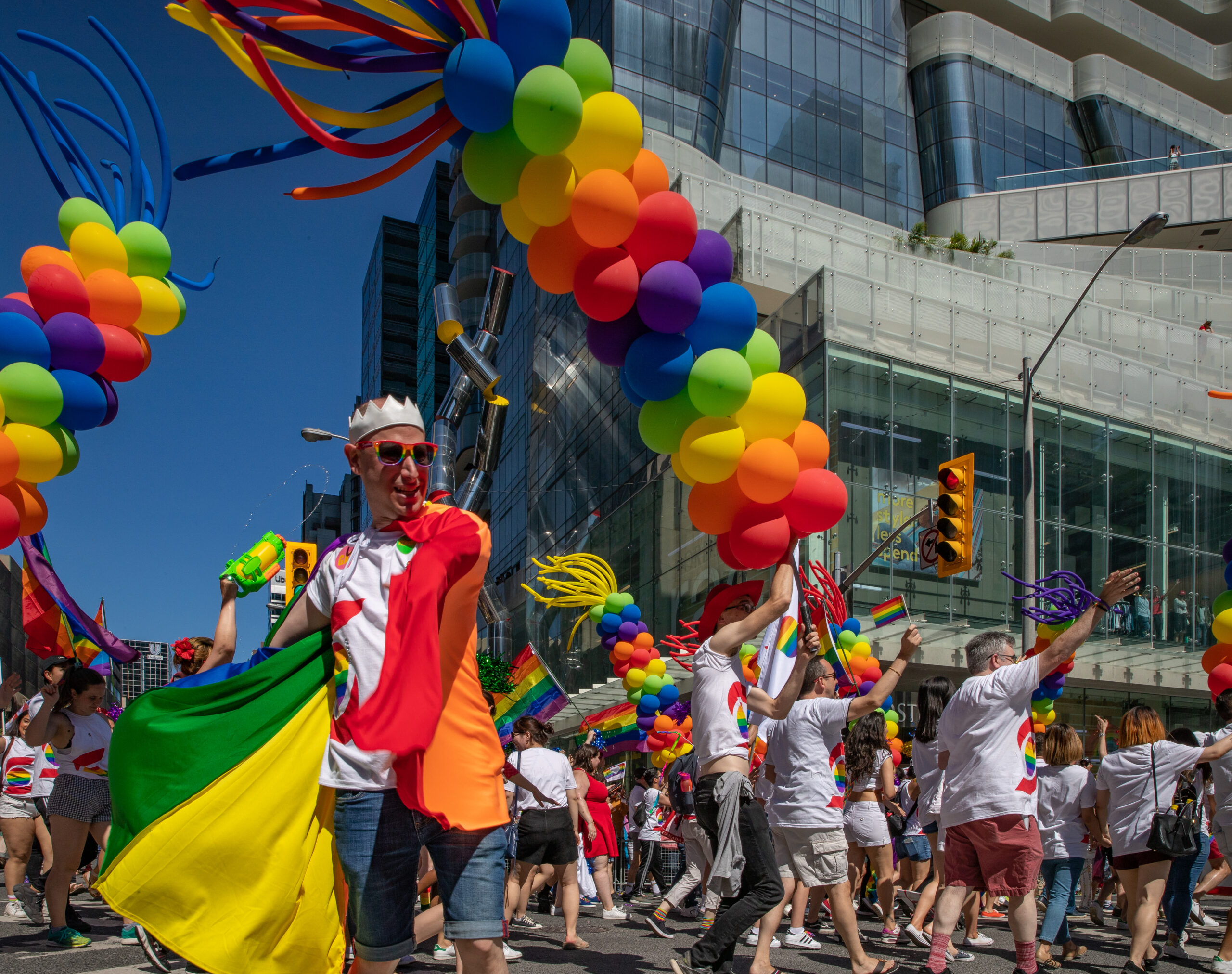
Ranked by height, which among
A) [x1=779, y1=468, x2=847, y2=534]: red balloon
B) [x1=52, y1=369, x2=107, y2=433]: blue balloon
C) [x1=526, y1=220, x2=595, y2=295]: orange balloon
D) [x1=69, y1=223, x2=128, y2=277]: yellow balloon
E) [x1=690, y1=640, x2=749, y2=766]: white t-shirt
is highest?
[x1=69, y1=223, x2=128, y2=277]: yellow balloon

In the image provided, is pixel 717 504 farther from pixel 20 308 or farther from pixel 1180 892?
pixel 20 308

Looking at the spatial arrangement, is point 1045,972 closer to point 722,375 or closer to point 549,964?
point 549,964

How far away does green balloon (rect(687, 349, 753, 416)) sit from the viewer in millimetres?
5367

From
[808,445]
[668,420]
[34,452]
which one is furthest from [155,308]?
[808,445]

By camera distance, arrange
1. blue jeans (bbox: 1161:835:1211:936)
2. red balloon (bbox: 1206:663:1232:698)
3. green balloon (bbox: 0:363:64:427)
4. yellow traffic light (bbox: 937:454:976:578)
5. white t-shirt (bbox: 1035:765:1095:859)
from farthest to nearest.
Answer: yellow traffic light (bbox: 937:454:976:578), red balloon (bbox: 1206:663:1232:698), green balloon (bbox: 0:363:64:427), white t-shirt (bbox: 1035:765:1095:859), blue jeans (bbox: 1161:835:1211:936)

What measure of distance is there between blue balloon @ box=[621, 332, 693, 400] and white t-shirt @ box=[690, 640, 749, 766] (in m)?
1.27

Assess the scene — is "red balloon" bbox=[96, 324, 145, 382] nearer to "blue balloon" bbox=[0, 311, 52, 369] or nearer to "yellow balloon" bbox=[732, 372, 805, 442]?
"blue balloon" bbox=[0, 311, 52, 369]

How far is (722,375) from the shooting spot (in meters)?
5.36

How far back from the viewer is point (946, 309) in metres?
23.7

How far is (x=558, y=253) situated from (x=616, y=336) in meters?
0.52

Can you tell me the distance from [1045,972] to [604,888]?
4.55 m

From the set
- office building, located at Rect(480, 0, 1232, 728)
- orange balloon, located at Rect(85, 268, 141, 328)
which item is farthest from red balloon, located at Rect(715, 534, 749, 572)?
office building, located at Rect(480, 0, 1232, 728)

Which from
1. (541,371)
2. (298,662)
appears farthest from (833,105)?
(298,662)

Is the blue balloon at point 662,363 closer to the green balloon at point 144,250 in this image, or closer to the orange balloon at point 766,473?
the orange balloon at point 766,473
